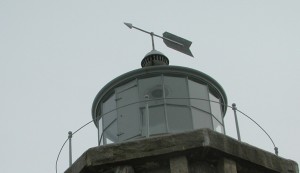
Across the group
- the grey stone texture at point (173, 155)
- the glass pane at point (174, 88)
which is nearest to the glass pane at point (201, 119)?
the glass pane at point (174, 88)

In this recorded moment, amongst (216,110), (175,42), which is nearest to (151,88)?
(216,110)

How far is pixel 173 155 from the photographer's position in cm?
951

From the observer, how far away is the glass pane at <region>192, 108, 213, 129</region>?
37.9 feet

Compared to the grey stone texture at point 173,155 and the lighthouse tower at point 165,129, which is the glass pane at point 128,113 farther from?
the grey stone texture at point 173,155

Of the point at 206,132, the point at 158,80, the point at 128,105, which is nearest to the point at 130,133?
the point at 128,105

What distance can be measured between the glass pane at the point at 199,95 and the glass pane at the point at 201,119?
0.12 metres

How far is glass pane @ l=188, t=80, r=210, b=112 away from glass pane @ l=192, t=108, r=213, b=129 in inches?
4.6

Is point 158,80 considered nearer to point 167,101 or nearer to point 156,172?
point 167,101

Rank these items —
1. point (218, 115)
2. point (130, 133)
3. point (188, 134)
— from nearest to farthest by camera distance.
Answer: point (188, 134) → point (130, 133) → point (218, 115)

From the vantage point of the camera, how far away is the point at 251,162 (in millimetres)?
9891

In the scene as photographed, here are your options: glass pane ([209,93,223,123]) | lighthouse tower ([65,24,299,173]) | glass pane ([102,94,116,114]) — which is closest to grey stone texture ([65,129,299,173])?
lighthouse tower ([65,24,299,173])

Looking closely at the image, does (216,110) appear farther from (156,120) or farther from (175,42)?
(175,42)

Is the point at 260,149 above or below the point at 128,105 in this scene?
below

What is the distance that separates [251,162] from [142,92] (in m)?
2.85
